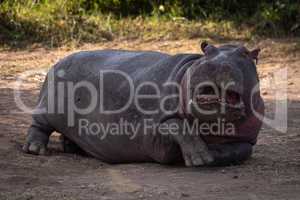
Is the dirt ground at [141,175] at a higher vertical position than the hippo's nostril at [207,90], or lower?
lower

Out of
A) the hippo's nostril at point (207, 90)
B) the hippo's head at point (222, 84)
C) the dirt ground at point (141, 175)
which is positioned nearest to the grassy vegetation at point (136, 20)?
the dirt ground at point (141, 175)

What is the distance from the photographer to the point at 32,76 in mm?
8672

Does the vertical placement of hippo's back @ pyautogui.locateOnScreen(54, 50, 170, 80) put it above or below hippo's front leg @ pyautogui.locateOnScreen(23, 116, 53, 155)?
above

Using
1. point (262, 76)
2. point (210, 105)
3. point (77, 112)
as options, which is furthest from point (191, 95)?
point (262, 76)

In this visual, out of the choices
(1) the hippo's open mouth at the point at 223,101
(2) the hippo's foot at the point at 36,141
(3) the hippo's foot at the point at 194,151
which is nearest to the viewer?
(1) the hippo's open mouth at the point at 223,101

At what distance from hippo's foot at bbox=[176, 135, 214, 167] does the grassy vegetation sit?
555 centimetres

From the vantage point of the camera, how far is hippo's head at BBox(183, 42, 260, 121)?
4.55 meters

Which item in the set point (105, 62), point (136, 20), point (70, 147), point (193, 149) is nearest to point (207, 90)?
point (193, 149)

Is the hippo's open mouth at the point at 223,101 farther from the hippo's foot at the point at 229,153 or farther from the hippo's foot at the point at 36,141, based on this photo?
the hippo's foot at the point at 36,141

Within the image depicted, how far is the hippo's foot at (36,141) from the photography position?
557 cm

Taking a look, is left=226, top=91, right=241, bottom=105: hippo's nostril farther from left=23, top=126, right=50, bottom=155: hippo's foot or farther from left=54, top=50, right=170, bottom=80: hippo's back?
left=23, top=126, right=50, bottom=155: hippo's foot

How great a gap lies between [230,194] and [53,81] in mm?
1991

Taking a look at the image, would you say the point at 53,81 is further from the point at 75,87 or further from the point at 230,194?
the point at 230,194

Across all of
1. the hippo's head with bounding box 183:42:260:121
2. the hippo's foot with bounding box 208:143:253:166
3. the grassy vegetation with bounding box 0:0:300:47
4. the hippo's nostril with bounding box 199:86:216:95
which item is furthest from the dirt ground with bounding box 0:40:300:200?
the grassy vegetation with bounding box 0:0:300:47
